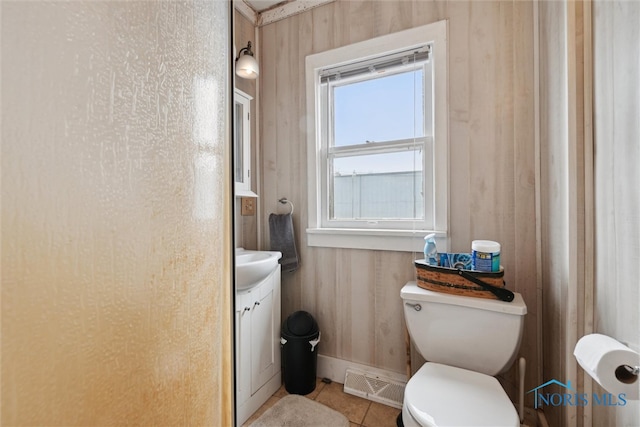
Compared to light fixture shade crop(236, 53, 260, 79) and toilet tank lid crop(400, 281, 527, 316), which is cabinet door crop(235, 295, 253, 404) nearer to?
toilet tank lid crop(400, 281, 527, 316)

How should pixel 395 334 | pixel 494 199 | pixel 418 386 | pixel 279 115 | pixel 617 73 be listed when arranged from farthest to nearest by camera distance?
pixel 279 115 < pixel 395 334 < pixel 494 199 < pixel 418 386 < pixel 617 73

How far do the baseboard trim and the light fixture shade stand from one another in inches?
65.0

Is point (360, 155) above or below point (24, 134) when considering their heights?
above

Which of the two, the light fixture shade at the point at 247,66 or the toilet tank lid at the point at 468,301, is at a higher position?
the light fixture shade at the point at 247,66

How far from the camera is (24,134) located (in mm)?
186

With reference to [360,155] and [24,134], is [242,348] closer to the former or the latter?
[360,155]

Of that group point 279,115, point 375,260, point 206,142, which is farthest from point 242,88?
point 206,142

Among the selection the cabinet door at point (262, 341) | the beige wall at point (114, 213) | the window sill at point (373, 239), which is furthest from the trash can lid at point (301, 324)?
the beige wall at point (114, 213)

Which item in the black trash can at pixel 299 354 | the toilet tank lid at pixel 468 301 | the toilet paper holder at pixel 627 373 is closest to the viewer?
Result: the toilet paper holder at pixel 627 373

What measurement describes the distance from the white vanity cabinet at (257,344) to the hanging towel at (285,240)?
0.32 feet

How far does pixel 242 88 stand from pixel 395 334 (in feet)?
5.41

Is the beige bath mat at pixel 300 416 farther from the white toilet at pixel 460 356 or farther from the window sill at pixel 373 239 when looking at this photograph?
the window sill at pixel 373 239

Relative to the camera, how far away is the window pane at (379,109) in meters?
1.52

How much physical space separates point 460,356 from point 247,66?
1739 millimetres
